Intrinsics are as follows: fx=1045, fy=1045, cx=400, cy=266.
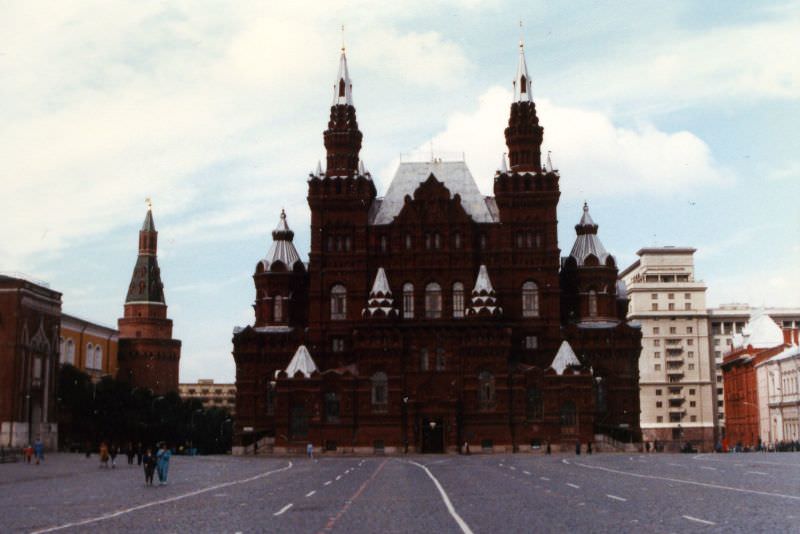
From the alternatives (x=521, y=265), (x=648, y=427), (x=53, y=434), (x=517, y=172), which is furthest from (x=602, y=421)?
(x=648, y=427)

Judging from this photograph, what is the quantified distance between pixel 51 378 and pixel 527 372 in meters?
50.7

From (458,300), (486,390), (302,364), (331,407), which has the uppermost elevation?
(458,300)

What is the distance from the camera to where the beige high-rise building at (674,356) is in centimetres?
16012

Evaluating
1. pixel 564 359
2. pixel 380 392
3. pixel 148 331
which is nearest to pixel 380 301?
pixel 380 392

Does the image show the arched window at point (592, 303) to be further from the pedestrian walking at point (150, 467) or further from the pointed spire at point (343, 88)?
the pedestrian walking at point (150, 467)

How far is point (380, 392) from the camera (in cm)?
9144

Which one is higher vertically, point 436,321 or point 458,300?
point 458,300

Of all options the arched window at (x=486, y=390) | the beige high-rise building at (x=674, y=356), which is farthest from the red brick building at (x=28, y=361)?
the beige high-rise building at (x=674, y=356)

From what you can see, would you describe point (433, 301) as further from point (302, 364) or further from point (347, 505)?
point (347, 505)

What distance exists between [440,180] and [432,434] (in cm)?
2649

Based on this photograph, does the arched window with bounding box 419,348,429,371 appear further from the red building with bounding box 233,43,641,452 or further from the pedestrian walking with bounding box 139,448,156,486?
the pedestrian walking with bounding box 139,448,156,486

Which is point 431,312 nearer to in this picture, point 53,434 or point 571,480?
point 53,434

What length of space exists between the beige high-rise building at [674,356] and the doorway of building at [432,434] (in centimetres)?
7601

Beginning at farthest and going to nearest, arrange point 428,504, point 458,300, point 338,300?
point 338,300 < point 458,300 < point 428,504
